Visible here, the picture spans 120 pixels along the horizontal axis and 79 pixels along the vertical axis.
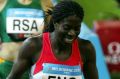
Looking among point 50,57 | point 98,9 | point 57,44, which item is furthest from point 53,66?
point 98,9

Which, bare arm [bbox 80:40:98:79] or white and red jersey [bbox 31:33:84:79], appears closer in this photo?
white and red jersey [bbox 31:33:84:79]

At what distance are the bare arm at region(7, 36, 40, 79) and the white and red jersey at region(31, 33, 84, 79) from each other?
68mm

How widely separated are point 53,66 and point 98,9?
933cm

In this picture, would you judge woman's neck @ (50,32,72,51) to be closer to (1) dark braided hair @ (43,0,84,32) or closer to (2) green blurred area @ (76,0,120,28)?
(1) dark braided hair @ (43,0,84,32)

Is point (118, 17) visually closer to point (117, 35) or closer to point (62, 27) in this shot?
point (117, 35)

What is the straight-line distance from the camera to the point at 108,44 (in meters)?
11.3

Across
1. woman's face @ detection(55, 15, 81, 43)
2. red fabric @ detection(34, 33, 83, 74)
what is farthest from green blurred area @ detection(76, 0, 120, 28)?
woman's face @ detection(55, 15, 81, 43)

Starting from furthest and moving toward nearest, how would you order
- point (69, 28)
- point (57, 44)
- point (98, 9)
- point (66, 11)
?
point (98, 9) → point (57, 44) → point (66, 11) → point (69, 28)

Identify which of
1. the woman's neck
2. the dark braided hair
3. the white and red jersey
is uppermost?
the dark braided hair

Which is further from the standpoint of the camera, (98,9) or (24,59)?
(98,9)

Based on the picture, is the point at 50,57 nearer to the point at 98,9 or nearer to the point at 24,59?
the point at 24,59

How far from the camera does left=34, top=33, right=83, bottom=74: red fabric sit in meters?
5.07

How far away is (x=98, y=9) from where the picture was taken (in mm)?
14320

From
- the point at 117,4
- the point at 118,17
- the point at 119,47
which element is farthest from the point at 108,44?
the point at 117,4
